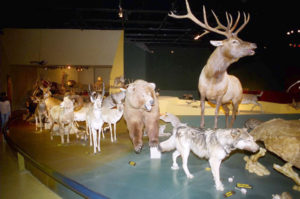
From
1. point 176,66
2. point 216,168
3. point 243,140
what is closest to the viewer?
point 243,140

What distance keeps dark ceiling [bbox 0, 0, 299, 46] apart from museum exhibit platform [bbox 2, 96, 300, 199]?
255 cm

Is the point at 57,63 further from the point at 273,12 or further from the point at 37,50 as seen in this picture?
the point at 273,12

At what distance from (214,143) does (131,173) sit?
1273mm

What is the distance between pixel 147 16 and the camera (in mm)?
7633

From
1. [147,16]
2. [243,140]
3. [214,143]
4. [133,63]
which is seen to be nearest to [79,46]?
[147,16]

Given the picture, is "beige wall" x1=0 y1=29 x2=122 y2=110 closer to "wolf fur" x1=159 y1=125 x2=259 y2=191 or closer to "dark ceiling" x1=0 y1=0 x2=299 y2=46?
"dark ceiling" x1=0 y1=0 x2=299 y2=46

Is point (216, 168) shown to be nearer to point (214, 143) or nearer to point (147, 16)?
point (214, 143)

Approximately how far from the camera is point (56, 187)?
347 cm

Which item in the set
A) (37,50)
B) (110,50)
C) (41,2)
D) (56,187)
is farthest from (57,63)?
(56,187)

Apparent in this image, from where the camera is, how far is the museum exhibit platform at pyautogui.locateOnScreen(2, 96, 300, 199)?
2.31 meters

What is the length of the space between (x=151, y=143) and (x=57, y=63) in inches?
280

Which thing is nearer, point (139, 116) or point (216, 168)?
point (216, 168)

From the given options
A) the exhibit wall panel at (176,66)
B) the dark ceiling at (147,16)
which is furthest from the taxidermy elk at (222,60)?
the exhibit wall panel at (176,66)

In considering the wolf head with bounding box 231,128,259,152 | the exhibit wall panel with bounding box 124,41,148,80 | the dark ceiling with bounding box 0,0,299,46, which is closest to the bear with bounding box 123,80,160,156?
the wolf head with bounding box 231,128,259,152
